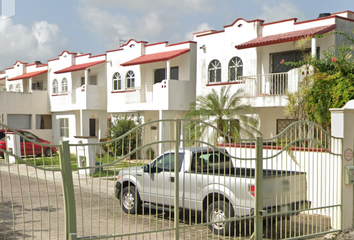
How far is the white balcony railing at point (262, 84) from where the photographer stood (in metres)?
18.8

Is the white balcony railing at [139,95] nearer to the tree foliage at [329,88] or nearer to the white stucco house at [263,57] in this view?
the white stucco house at [263,57]

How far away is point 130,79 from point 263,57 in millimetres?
9993

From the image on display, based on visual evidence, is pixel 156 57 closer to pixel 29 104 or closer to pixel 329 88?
pixel 329 88

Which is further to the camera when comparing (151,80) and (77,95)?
(77,95)

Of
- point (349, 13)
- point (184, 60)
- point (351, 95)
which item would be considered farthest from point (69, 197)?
point (184, 60)

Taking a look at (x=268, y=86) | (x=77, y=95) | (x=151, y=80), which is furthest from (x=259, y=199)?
(x=77, y=95)

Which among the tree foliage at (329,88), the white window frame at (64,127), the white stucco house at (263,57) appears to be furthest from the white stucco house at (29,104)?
the tree foliage at (329,88)

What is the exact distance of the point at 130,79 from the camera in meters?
27.2

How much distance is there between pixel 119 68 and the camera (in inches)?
1097

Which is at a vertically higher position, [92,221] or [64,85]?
[64,85]

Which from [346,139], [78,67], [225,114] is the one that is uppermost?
[78,67]

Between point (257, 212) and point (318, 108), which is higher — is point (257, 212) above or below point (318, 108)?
A: below

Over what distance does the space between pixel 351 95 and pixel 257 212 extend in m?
7.36

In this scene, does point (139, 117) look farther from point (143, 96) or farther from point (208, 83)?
point (208, 83)
